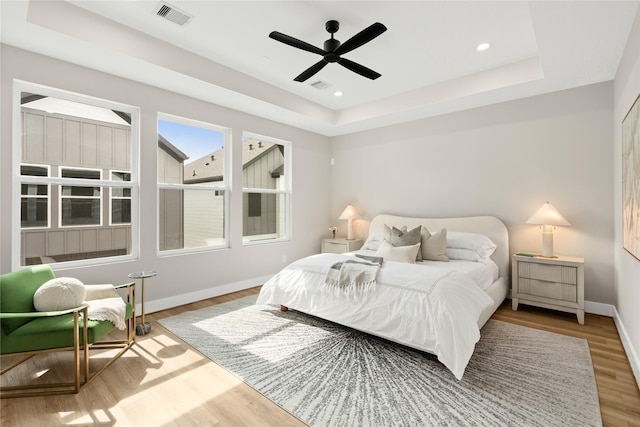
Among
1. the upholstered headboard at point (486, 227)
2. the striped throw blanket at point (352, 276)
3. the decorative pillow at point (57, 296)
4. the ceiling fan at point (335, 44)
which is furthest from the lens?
the upholstered headboard at point (486, 227)

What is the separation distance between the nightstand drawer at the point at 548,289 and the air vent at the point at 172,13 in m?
4.42

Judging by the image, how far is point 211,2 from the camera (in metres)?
2.54

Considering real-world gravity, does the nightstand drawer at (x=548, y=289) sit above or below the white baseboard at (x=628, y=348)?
above

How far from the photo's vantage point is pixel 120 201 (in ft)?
11.5

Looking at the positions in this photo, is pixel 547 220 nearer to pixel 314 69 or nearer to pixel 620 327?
pixel 620 327

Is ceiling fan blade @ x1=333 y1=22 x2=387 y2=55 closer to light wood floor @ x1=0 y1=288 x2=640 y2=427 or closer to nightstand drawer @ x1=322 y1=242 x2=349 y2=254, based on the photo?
light wood floor @ x1=0 y1=288 x2=640 y2=427

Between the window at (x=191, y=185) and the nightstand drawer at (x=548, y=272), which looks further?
the window at (x=191, y=185)

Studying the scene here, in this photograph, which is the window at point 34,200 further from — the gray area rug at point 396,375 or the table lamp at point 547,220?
the table lamp at point 547,220

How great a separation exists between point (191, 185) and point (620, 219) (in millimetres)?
4806

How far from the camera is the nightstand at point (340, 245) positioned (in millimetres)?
5305

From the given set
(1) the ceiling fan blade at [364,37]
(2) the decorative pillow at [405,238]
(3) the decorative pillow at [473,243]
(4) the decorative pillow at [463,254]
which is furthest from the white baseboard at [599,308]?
(1) the ceiling fan blade at [364,37]

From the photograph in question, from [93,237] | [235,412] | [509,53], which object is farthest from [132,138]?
[509,53]

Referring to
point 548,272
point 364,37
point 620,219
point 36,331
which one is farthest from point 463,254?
point 36,331

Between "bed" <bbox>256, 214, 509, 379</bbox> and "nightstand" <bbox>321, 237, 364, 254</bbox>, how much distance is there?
1.22 m
